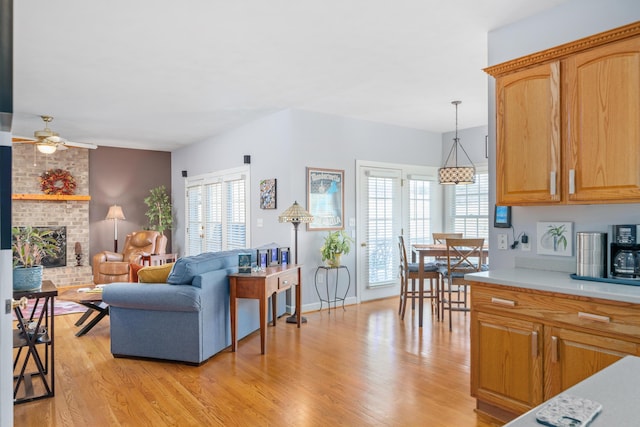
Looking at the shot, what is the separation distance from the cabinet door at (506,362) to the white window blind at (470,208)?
421 centimetres

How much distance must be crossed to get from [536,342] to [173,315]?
9.07 ft

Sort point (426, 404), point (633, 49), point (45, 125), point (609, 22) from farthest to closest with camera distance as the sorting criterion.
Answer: point (45, 125) → point (426, 404) → point (609, 22) → point (633, 49)

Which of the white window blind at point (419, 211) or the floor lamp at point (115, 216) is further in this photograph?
the floor lamp at point (115, 216)

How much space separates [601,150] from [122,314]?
3791 mm

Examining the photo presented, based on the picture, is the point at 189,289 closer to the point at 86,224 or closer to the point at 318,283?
the point at 318,283

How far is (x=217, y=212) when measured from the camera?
752 cm

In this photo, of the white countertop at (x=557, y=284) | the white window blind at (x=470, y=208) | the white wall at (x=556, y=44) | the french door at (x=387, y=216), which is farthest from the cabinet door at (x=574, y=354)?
the white window blind at (x=470, y=208)

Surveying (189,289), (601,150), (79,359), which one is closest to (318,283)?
(189,289)

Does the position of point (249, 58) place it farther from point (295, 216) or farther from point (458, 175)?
point (458, 175)

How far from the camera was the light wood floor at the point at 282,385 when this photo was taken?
Result: 279 centimetres

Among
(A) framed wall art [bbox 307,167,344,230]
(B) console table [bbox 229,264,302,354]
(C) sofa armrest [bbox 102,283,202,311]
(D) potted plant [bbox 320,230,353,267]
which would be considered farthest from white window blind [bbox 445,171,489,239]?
(C) sofa armrest [bbox 102,283,202,311]

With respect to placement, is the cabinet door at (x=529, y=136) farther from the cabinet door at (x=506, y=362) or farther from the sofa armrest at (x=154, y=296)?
the sofa armrest at (x=154, y=296)

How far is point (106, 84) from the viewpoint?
4.61 meters

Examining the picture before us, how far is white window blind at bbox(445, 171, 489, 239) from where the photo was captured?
22.6 ft
